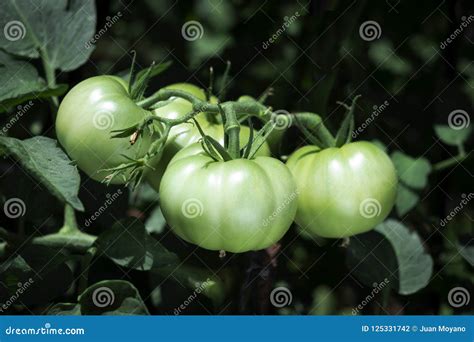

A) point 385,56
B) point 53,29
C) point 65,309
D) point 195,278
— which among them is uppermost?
point 385,56

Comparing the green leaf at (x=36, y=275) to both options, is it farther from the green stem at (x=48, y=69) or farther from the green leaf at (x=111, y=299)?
the green stem at (x=48, y=69)

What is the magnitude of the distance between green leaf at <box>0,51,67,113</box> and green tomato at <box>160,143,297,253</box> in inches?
9.1

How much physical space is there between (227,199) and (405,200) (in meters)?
0.45

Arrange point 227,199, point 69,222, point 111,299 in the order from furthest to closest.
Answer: point 69,222 < point 111,299 < point 227,199

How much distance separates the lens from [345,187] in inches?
40.7

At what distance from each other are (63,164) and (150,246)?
180 millimetres

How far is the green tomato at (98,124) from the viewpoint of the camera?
3.22 feet

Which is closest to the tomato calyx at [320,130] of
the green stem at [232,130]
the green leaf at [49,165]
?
the green stem at [232,130]

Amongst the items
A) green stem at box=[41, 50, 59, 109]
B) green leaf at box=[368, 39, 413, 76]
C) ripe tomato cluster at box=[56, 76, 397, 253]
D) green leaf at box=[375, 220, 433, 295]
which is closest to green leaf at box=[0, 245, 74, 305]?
ripe tomato cluster at box=[56, 76, 397, 253]

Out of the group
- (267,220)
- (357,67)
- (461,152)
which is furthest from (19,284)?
(461,152)

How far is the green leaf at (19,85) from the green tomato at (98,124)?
0.14 ft

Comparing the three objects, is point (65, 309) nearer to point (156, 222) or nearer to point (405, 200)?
point (156, 222)

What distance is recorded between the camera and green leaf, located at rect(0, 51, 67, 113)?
1.01 meters

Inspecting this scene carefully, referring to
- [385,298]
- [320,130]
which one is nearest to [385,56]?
[320,130]
